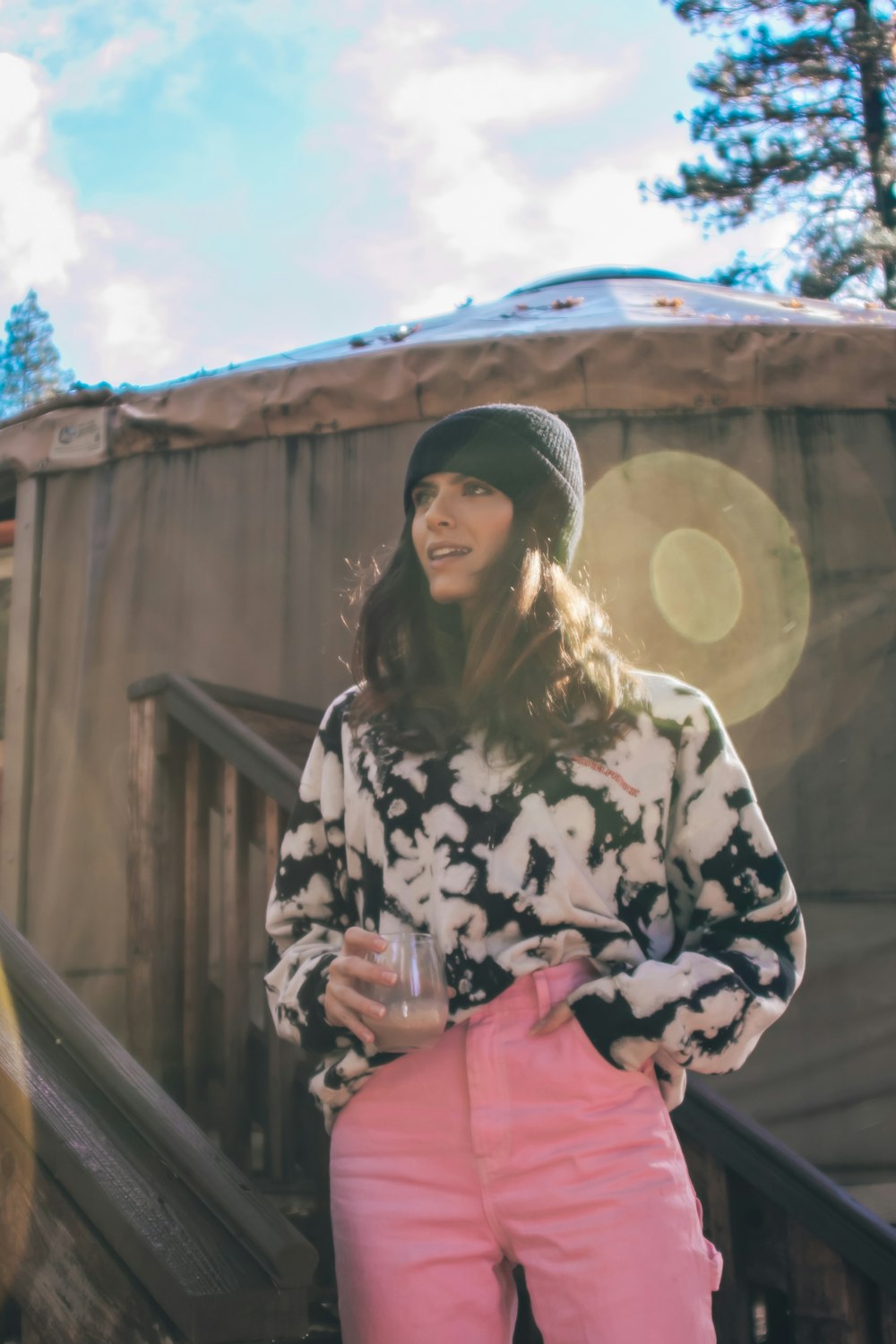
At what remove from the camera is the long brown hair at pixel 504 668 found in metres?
1.40

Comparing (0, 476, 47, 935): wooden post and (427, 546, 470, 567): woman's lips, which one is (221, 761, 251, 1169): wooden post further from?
(0, 476, 47, 935): wooden post

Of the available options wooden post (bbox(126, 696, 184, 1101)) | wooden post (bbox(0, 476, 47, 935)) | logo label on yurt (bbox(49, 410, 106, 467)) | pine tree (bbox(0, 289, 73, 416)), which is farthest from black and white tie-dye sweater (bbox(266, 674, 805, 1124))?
pine tree (bbox(0, 289, 73, 416))

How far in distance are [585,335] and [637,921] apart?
8.41 ft

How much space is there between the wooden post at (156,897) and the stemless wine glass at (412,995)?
1.32 m

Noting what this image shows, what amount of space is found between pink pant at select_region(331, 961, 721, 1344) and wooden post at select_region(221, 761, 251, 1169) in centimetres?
107

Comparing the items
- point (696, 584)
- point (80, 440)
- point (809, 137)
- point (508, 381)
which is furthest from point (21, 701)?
point (809, 137)

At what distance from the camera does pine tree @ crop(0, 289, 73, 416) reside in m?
30.3

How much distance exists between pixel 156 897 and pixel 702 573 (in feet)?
6.22

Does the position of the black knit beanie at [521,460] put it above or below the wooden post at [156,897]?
above

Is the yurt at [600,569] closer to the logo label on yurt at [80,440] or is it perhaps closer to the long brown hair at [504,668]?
the logo label on yurt at [80,440]

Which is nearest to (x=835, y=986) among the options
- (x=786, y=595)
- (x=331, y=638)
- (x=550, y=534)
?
(x=786, y=595)

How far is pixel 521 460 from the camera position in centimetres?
152

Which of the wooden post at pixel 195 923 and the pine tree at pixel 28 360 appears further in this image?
the pine tree at pixel 28 360

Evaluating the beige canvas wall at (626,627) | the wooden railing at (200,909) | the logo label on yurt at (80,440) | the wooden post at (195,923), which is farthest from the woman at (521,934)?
the logo label on yurt at (80,440)
